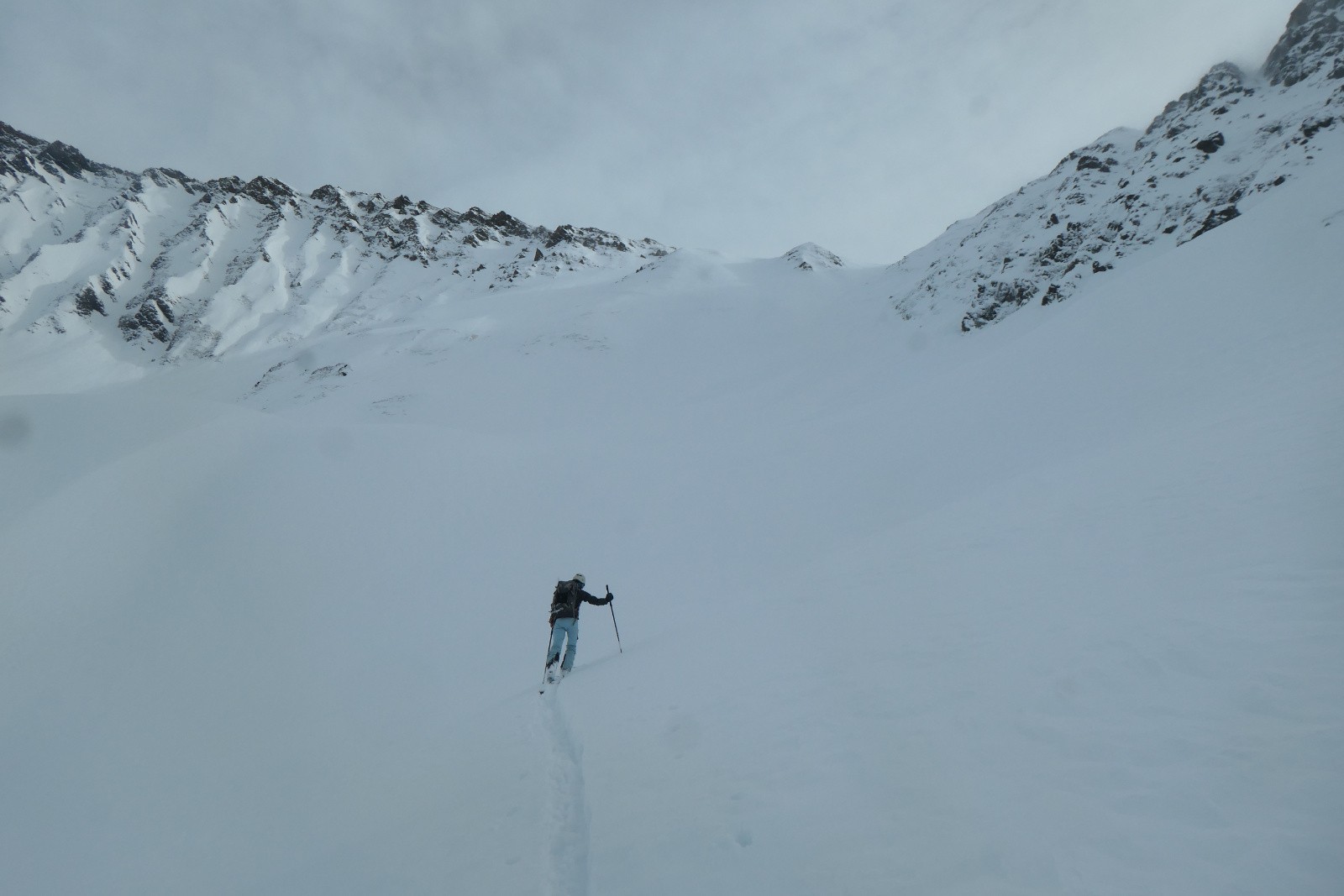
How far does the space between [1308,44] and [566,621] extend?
59.7 metres

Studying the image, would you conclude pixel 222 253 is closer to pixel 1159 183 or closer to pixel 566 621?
pixel 566 621

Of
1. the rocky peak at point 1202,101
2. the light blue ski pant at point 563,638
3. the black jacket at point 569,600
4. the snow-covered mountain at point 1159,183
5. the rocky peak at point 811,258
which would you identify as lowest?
the light blue ski pant at point 563,638

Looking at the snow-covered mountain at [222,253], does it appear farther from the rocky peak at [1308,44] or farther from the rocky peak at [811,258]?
the rocky peak at [1308,44]

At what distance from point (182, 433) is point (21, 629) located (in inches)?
305

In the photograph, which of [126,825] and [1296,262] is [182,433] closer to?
[126,825]

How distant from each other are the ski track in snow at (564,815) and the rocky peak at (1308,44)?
5505 cm

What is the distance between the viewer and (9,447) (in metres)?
13.2

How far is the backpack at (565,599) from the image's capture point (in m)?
10.4

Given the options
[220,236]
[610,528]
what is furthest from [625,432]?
[220,236]

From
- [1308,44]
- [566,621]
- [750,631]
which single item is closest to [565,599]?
[566,621]

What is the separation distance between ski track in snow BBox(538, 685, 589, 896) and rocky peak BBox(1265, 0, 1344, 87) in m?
55.1

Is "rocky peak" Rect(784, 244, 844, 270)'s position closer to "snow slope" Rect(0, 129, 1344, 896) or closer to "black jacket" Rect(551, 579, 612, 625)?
"snow slope" Rect(0, 129, 1344, 896)

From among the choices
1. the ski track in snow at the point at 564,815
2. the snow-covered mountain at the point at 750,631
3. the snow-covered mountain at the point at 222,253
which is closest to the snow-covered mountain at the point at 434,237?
the snow-covered mountain at the point at 222,253

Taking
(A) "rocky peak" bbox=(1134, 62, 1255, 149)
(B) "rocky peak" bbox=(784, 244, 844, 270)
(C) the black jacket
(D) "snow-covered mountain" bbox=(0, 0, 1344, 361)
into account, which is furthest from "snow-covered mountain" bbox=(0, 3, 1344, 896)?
(B) "rocky peak" bbox=(784, 244, 844, 270)
